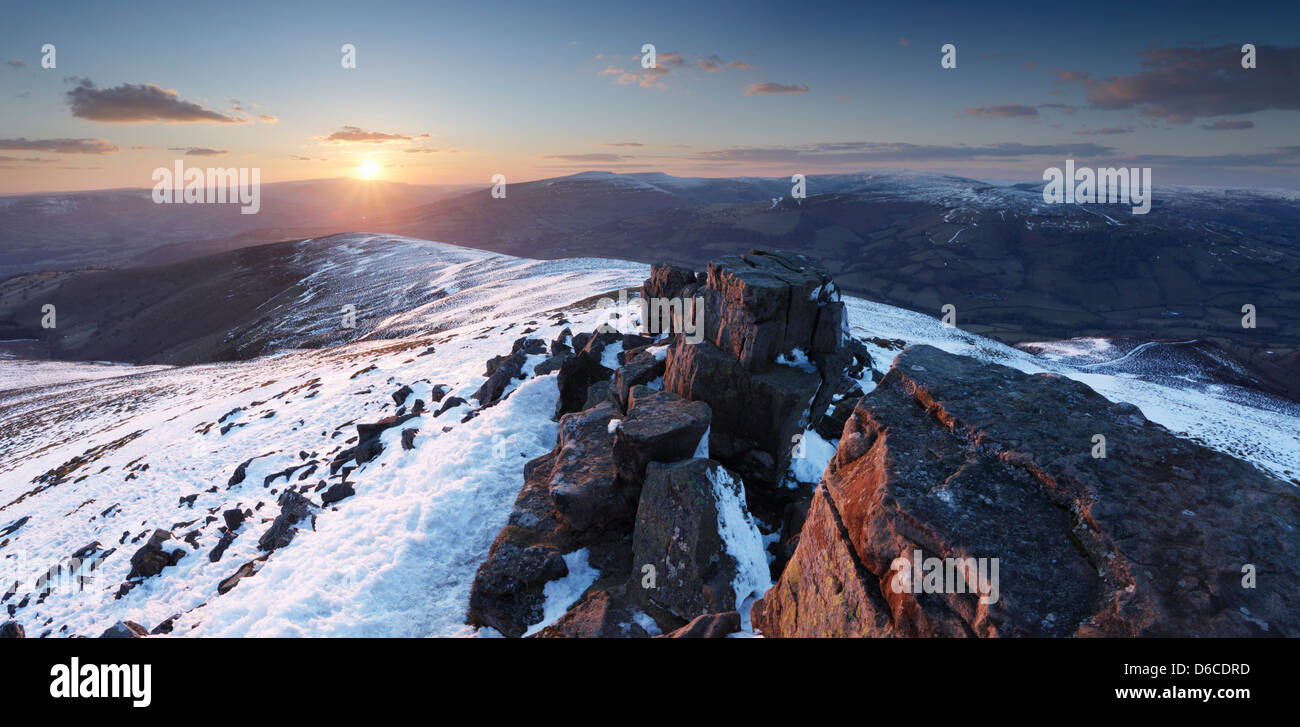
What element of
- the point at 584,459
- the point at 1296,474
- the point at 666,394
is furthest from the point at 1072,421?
the point at 1296,474

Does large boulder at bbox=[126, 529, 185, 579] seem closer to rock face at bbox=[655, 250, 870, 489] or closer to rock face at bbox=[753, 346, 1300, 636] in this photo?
rock face at bbox=[655, 250, 870, 489]

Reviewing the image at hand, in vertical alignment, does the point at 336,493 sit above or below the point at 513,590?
above

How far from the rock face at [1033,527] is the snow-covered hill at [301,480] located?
859 centimetres

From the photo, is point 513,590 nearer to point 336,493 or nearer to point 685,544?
point 685,544

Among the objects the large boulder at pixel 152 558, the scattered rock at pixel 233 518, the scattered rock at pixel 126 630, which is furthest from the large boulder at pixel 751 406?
the large boulder at pixel 152 558

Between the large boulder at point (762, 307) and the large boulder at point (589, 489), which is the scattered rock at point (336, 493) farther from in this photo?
the large boulder at point (762, 307)

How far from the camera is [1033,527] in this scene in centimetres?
772

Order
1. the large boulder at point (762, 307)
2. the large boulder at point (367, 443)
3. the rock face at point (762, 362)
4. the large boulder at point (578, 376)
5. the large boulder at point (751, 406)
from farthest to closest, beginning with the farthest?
the large boulder at point (367, 443) → the large boulder at point (578, 376) → the large boulder at point (762, 307) → the rock face at point (762, 362) → the large boulder at point (751, 406)

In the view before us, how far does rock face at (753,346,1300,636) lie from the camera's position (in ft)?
21.2

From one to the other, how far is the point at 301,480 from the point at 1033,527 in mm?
26951

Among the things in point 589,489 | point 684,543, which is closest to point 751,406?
point 684,543

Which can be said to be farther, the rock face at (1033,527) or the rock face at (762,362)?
the rock face at (762,362)

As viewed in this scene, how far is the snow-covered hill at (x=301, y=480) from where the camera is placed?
15906mm
